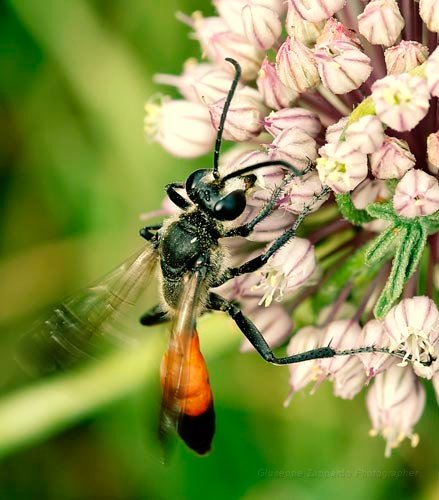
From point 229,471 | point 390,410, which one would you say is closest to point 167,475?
point 229,471

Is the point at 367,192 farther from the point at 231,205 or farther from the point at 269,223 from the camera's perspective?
the point at 231,205

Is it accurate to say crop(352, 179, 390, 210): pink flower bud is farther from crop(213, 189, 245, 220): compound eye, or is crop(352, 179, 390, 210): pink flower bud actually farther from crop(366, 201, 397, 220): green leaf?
crop(213, 189, 245, 220): compound eye

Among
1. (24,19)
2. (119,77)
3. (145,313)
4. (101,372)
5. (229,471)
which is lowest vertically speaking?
(229,471)

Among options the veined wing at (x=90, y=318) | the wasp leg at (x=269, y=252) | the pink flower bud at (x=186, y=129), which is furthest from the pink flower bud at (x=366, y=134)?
the veined wing at (x=90, y=318)

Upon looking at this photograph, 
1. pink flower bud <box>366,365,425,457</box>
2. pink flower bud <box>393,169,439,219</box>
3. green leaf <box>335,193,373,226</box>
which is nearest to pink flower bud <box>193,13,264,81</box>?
green leaf <box>335,193,373,226</box>

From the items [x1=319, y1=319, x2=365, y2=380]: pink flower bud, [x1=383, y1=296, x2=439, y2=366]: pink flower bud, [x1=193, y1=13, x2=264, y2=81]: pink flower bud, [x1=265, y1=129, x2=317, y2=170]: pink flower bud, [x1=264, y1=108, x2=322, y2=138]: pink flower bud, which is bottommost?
[x1=319, y1=319, x2=365, y2=380]: pink flower bud

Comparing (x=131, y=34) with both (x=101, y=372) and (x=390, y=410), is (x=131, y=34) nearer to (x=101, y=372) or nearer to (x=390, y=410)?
(x=101, y=372)

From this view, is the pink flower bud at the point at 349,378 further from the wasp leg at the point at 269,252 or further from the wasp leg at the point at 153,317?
the wasp leg at the point at 153,317
